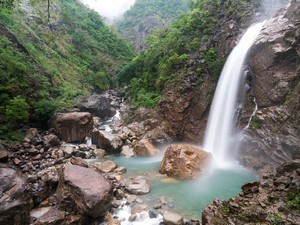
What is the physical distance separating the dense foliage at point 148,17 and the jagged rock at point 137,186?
56887 mm

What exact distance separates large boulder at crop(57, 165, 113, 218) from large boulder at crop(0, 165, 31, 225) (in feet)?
3.78

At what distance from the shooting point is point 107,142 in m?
16.4

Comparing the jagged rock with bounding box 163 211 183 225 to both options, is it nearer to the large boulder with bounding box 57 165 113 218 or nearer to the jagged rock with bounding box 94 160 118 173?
the large boulder with bounding box 57 165 113 218

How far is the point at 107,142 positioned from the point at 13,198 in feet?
28.7

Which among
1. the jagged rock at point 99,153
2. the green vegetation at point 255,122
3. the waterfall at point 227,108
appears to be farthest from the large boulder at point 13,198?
the green vegetation at point 255,122

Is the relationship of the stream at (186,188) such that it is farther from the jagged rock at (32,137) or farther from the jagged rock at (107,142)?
the jagged rock at (32,137)

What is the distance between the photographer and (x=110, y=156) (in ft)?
52.1

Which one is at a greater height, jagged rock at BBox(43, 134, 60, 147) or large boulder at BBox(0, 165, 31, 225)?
jagged rock at BBox(43, 134, 60, 147)

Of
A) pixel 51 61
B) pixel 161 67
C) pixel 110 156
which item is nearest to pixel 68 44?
pixel 51 61

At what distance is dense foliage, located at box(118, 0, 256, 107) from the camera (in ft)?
65.6

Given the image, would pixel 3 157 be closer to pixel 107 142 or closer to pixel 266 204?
pixel 107 142

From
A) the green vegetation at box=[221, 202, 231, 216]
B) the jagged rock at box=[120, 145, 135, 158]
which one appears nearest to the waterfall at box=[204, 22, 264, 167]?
the jagged rock at box=[120, 145, 135, 158]

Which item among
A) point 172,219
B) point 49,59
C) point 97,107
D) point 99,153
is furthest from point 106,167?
point 49,59

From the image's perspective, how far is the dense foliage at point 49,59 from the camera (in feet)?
52.4
